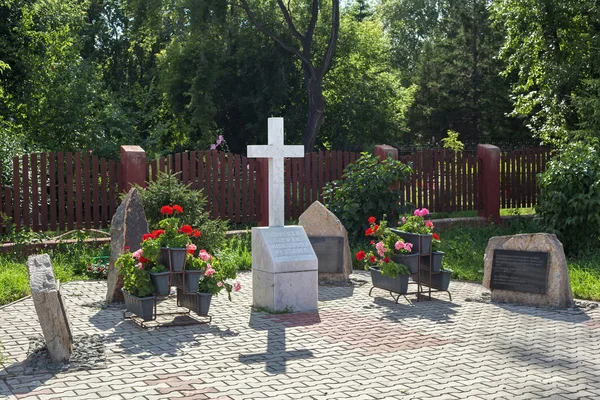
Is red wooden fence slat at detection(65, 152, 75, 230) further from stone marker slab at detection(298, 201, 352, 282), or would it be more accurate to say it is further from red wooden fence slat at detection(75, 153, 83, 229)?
stone marker slab at detection(298, 201, 352, 282)

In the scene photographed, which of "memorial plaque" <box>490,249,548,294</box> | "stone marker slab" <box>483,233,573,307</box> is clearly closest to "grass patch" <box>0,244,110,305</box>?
"memorial plaque" <box>490,249,548,294</box>

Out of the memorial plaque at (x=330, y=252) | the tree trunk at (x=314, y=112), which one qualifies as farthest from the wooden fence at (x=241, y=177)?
the tree trunk at (x=314, y=112)

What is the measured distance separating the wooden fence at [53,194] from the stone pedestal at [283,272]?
5.46 m

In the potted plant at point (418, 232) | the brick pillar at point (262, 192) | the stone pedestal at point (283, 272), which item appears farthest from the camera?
the brick pillar at point (262, 192)

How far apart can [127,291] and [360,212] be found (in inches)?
243

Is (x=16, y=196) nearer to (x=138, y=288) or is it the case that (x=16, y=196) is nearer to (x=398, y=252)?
(x=138, y=288)

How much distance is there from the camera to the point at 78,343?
7883 mm

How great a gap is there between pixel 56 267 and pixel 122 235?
2914mm

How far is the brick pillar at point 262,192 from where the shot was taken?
15.7 m

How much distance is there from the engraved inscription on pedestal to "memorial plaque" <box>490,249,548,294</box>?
243 centimetres

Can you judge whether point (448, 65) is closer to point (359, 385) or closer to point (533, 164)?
point (533, 164)

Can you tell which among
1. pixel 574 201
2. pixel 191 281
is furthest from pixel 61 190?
pixel 574 201

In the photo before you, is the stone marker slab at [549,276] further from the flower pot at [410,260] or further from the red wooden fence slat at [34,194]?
the red wooden fence slat at [34,194]

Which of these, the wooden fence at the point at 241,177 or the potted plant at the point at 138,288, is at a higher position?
the wooden fence at the point at 241,177
